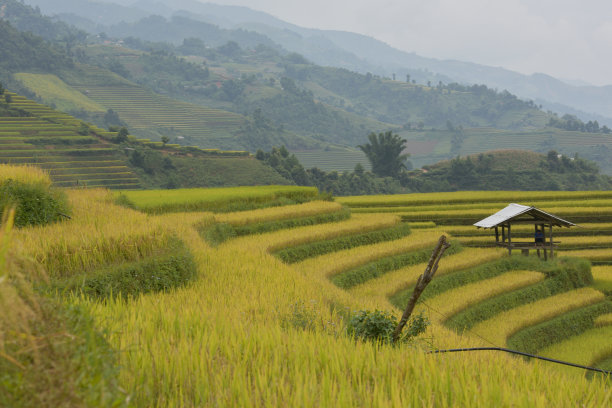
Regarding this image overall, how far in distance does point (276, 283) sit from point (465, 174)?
6307 cm

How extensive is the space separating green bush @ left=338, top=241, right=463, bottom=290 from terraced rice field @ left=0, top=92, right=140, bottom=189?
36.3 metres

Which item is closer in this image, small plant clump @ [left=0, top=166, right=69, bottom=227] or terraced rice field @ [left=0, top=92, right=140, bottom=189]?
small plant clump @ [left=0, top=166, right=69, bottom=227]

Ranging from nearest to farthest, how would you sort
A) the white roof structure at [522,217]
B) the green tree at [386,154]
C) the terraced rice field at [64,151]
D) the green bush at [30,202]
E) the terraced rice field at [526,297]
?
the green bush at [30,202] → the terraced rice field at [526,297] → the white roof structure at [522,217] → the terraced rice field at [64,151] → the green tree at [386,154]

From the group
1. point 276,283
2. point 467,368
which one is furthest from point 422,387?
point 276,283

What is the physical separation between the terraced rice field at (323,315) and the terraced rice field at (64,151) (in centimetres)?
3439

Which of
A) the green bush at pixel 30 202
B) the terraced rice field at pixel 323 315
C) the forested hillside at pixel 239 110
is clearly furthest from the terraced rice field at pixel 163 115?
the green bush at pixel 30 202

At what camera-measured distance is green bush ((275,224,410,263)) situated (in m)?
12.7

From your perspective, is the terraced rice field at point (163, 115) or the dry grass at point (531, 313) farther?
the terraced rice field at point (163, 115)

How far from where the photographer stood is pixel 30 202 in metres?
8.02

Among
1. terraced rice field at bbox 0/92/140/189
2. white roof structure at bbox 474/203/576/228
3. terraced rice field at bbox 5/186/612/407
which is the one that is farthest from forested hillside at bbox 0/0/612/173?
terraced rice field at bbox 5/186/612/407

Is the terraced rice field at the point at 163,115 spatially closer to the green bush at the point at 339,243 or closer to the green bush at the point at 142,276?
the green bush at the point at 339,243

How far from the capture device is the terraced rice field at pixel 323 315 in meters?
2.75

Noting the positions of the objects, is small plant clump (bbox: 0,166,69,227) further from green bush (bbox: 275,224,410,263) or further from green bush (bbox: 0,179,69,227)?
green bush (bbox: 275,224,410,263)

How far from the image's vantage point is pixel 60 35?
178750 mm
